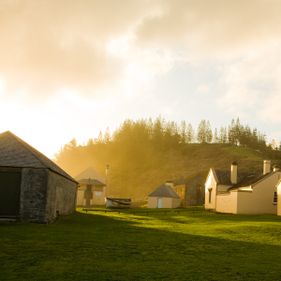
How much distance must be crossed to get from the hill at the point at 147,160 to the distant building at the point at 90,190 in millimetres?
39287

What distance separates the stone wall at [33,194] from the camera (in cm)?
2841

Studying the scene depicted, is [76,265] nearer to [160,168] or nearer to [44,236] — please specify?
[44,236]

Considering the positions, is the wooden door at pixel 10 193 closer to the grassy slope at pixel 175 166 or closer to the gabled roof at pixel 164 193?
the gabled roof at pixel 164 193

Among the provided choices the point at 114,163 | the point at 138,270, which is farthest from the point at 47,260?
the point at 114,163

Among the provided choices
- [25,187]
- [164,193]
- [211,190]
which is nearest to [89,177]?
[164,193]

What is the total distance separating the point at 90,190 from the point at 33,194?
47008mm

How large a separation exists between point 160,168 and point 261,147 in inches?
1679

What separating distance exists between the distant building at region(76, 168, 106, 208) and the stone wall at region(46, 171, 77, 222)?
95.8 ft

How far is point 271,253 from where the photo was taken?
1792 cm

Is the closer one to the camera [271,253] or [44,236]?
[271,253]

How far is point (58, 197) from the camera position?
34344mm

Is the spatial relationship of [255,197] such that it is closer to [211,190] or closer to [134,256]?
[211,190]

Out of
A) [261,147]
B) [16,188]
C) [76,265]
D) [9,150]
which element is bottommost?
[76,265]

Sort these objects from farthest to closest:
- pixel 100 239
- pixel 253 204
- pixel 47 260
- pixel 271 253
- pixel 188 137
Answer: pixel 188 137, pixel 253 204, pixel 100 239, pixel 271 253, pixel 47 260
